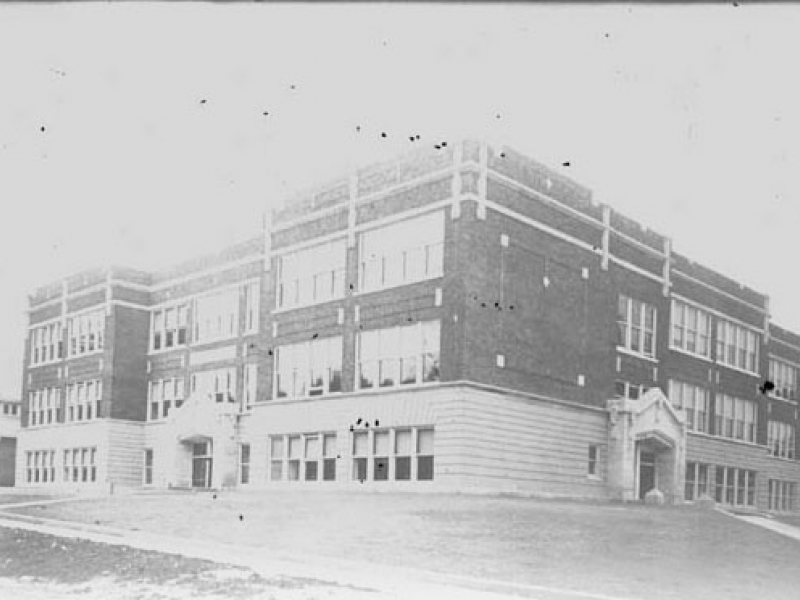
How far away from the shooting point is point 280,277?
3612 centimetres

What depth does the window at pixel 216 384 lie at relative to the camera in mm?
42688

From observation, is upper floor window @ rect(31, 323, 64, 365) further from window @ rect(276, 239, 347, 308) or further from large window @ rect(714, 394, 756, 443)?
large window @ rect(714, 394, 756, 443)

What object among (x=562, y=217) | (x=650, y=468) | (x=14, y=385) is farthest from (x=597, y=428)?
(x=14, y=385)

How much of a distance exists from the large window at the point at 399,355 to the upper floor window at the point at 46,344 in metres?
24.2

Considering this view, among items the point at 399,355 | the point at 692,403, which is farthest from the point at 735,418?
the point at 399,355

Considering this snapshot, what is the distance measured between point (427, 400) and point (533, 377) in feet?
12.1

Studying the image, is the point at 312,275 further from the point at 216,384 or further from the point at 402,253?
the point at 216,384

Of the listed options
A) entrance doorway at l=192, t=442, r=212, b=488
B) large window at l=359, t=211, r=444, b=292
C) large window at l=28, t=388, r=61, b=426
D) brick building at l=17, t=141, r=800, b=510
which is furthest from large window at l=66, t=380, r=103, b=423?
large window at l=359, t=211, r=444, b=292

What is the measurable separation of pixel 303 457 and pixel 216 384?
37.5 feet

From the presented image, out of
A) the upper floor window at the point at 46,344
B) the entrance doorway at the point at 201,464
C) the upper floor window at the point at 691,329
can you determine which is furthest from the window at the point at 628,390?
the upper floor window at the point at 46,344

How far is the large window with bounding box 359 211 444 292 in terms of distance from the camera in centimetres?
3019

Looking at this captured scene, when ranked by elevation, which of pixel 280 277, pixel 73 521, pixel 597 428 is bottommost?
pixel 73 521

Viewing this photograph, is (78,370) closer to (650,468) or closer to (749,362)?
(650,468)

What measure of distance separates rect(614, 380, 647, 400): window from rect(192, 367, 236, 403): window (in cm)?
1583
